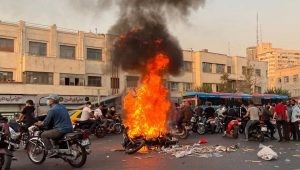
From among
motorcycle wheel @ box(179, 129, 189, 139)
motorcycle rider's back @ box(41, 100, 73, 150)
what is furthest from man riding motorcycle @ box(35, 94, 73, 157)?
motorcycle wheel @ box(179, 129, 189, 139)

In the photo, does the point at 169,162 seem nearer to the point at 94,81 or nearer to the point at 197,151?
the point at 197,151

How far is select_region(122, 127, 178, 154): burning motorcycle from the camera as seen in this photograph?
523 inches

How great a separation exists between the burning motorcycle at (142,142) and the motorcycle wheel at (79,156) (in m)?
2.81

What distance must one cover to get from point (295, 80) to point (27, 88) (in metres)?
57.0

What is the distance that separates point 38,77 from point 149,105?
3276cm

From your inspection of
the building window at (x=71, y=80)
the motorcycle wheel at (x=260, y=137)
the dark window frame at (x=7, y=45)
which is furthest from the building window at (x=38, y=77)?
the motorcycle wheel at (x=260, y=137)

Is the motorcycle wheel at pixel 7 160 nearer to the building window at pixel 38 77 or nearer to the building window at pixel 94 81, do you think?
the building window at pixel 38 77

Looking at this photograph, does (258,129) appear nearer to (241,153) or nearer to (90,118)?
(241,153)

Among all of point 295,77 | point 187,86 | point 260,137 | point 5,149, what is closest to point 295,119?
point 260,137

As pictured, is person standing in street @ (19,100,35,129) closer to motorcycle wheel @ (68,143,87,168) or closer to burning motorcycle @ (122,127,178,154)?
burning motorcycle @ (122,127,178,154)

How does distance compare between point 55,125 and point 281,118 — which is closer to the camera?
point 55,125

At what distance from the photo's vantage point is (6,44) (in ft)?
141

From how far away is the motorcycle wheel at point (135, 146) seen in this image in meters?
13.1

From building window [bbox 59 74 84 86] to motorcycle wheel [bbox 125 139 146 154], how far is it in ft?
114
